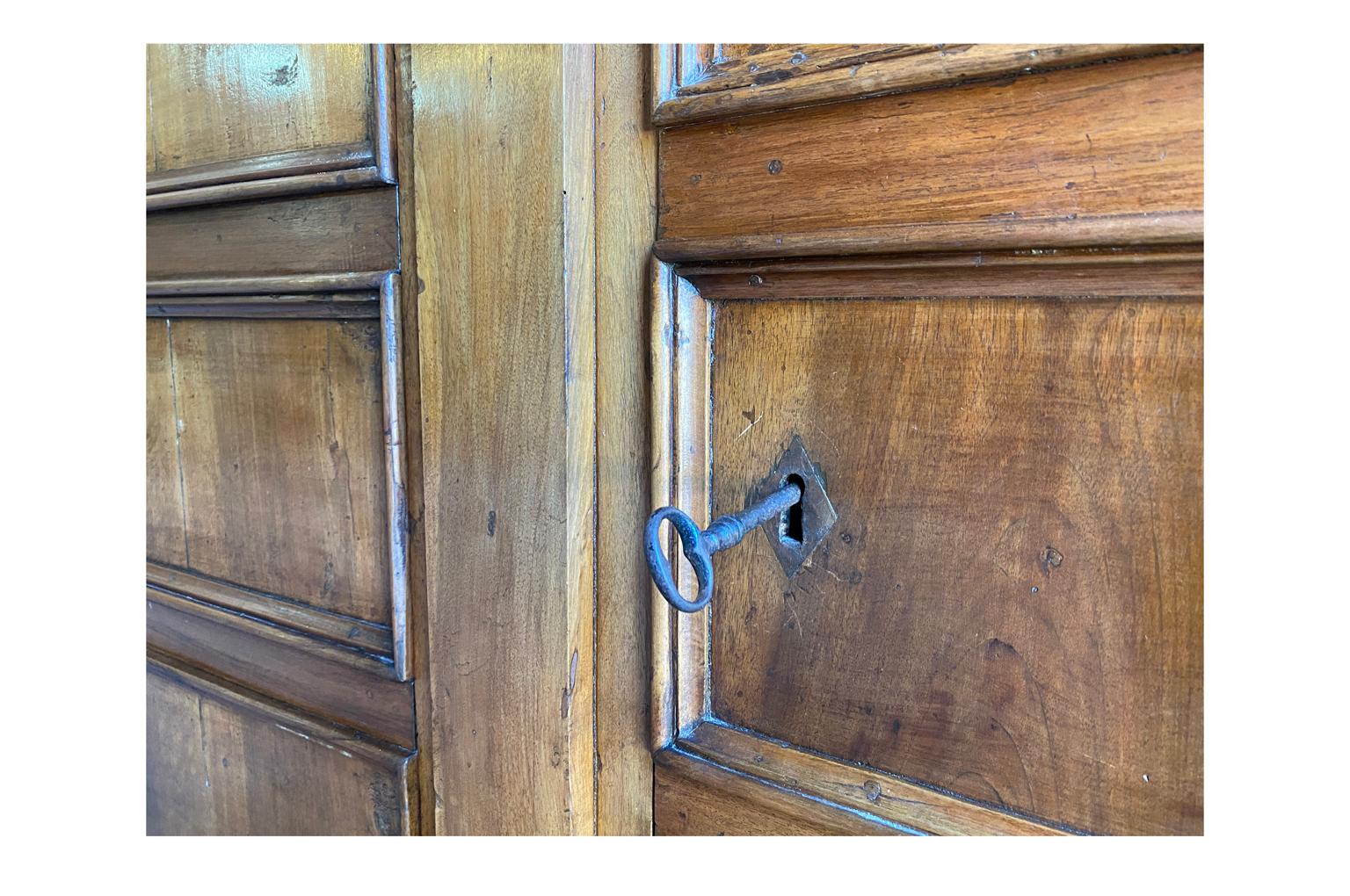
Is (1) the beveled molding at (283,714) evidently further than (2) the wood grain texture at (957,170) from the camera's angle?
Yes

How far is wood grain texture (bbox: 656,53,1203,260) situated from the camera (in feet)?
1.04

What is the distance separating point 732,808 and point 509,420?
252 mm

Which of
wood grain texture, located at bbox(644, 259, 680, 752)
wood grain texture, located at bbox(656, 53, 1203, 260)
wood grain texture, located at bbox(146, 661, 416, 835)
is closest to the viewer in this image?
wood grain texture, located at bbox(656, 53, 1203, 260)

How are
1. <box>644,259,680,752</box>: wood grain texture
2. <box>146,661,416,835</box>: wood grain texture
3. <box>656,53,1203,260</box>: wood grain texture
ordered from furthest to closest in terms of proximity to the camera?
1. <box>146,661,416,835</box>: wood grain texture
2. <box>644,259,680,752</box>: wood grain texture
3. <box>656,53,1203,260</box>: wood grain texture

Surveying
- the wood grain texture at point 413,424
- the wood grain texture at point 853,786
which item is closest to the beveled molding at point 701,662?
the wood grain texture at point 853,786

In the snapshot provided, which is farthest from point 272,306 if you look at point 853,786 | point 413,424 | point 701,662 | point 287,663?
point 853,786

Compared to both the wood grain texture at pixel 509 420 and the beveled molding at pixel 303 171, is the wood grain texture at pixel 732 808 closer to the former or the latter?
the wood grain texture at pixel 509 420

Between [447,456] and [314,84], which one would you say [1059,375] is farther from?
[314,84]

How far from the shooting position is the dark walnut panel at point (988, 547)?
1.11 ft

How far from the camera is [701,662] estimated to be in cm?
46

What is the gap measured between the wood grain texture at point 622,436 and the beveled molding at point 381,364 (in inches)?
5.4

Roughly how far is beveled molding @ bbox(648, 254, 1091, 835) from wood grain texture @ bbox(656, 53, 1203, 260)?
0.02 meters

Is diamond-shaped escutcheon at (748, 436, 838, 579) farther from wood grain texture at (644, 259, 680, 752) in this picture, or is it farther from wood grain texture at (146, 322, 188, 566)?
wood grain texture at (146, 322, 188, 566)

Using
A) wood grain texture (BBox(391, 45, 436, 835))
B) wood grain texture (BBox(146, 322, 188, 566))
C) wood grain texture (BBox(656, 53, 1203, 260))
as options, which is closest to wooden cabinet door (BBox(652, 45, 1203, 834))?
wood grain texture (BBox(656, 53, 1203, 260))
